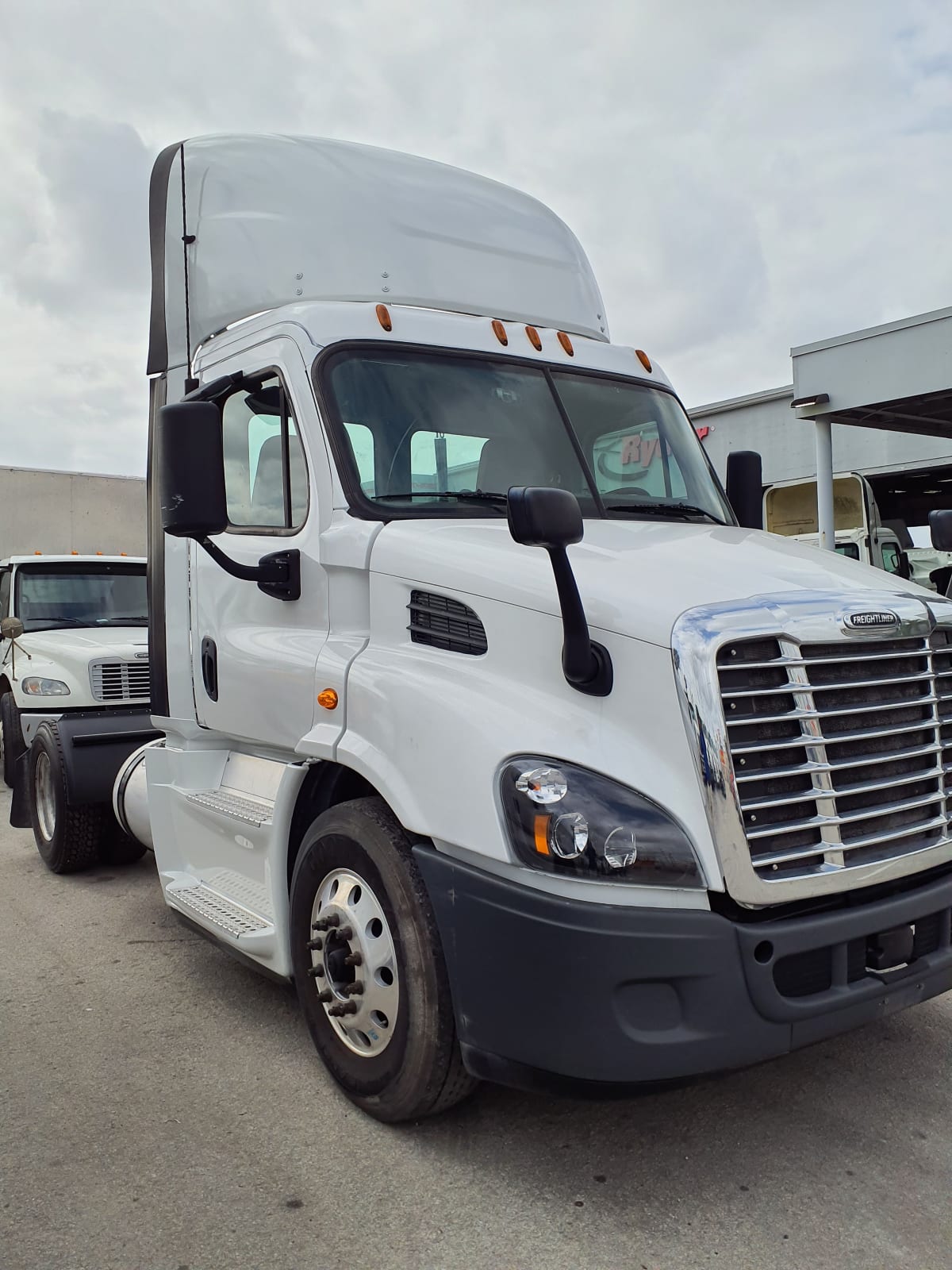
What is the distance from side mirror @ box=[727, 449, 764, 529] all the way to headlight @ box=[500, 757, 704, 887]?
8.28 feet

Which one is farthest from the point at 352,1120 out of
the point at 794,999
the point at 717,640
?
the point at 717,640

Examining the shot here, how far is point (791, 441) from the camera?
20562mm

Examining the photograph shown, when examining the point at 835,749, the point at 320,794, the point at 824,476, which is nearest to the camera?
the point at 835,749

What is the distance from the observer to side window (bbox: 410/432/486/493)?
382 cm

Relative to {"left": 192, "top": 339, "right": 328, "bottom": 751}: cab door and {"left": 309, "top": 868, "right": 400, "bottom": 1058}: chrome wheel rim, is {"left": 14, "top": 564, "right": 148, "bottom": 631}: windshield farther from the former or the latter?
{"left": 309, "top": 868, "right": 400, "bottom": 1058}: chrome wheel rim

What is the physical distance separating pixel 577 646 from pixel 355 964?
1.27m

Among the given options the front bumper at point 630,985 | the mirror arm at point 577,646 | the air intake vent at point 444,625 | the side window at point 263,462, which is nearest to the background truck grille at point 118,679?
the side window at point 263,462

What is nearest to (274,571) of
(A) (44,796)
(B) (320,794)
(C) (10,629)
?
(B) (320,794)

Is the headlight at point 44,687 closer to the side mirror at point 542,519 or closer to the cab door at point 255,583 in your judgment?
the cab door at point 255,583

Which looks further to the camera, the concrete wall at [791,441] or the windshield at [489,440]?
the concrete wall at [791,441]

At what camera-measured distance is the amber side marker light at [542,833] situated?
2721mm

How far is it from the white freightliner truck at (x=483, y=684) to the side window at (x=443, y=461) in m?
0.01

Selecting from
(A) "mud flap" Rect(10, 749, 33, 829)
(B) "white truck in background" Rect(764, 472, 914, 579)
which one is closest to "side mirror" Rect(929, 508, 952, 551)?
(A) "mud flap" Rect(10, 749, 33, 829)

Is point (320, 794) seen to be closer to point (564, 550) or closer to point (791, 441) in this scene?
point (564, 550)
